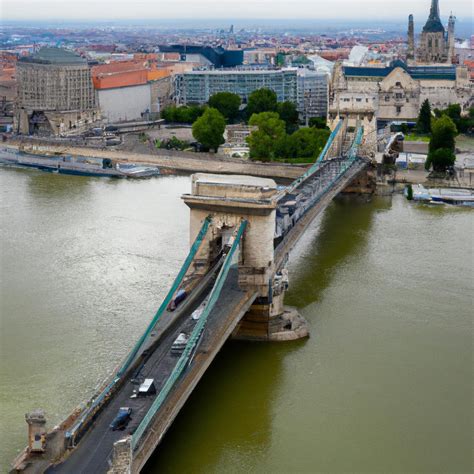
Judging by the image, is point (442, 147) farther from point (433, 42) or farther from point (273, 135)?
point (433, 42)

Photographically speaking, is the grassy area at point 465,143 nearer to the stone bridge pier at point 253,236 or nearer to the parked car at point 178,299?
the stone bridge pier at point 253,236

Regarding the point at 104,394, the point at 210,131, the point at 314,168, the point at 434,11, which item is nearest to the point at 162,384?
the point at 104,394

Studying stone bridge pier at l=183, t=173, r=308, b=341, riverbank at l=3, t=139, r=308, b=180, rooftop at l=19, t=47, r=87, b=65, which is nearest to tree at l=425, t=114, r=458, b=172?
riverbank at l=3, t=139, r=308, b=180

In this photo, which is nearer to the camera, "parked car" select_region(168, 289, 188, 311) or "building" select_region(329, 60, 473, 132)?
"parked car" select_region(168, 289, 188, 311)

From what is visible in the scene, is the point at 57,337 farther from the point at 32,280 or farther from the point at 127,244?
the point at 127,244

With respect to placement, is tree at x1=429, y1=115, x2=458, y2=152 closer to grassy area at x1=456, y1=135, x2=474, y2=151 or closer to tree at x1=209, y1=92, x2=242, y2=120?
grassy area at x1=456, y1=135, x2=474, y2=151

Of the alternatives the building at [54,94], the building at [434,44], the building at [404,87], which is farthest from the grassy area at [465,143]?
the building at [434,44]
